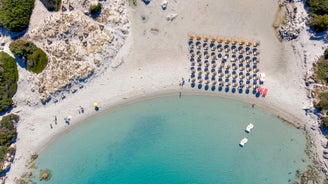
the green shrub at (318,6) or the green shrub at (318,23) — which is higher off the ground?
the green shrub at (318,6)

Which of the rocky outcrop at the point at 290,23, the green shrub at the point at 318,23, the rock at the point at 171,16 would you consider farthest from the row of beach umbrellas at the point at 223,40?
the green shrub at the point at 318,23

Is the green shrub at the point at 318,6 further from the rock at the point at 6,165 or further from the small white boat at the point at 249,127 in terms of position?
the rock at the point at 6,165

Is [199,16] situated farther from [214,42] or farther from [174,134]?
[174,134]

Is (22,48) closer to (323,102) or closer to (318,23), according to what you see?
(318,23)

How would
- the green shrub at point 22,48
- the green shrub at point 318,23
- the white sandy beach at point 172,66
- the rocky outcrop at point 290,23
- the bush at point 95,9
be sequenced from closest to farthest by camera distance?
the green shrub at point 318,23
the green shrub at point 22,48
the bush at point 95,9
the rocky outcrop at point 290,23
the white sandy beach at point 172,66

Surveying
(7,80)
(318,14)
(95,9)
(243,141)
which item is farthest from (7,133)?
(318,14)
